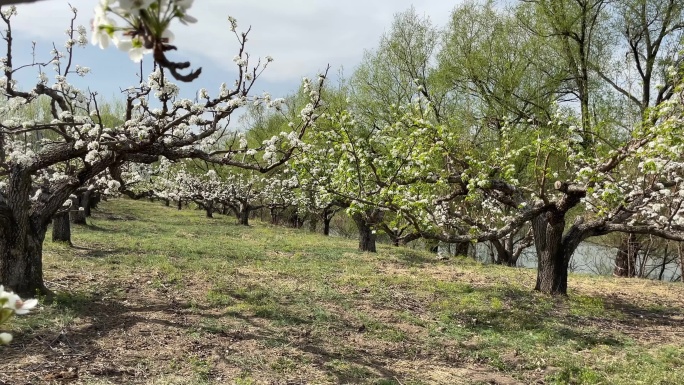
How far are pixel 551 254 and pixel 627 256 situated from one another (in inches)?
598

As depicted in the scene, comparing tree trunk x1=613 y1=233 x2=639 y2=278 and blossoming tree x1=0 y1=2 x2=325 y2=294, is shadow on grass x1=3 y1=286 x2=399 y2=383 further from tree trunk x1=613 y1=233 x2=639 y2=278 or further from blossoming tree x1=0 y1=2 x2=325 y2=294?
tree trunk x1=613 y1=233 x2=639 y2=278

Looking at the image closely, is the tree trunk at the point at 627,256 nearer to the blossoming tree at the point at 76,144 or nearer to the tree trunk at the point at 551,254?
the tree trunk at the point at 551,254

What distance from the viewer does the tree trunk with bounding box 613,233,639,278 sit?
2184 cm

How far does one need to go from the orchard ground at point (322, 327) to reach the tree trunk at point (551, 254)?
43 centimetres

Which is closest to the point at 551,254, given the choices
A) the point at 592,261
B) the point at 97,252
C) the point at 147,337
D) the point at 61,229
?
the point at 147,337

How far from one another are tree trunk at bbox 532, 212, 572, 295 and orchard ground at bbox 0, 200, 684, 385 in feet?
1.42

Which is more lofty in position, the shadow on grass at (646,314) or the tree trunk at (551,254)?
the tree trunk at (551,254)

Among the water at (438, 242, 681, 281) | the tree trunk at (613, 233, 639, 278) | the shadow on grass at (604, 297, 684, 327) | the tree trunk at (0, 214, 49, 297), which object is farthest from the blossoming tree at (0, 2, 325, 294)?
the water at (438, 242, 681, 281)

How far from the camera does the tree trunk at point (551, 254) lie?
11.2 meters

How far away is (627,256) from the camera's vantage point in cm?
2341

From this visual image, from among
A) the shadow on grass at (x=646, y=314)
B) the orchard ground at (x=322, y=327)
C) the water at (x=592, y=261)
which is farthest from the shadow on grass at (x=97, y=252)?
the water at (x=592, y=261)

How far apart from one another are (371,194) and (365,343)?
12.4 ft

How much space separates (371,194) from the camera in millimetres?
10531

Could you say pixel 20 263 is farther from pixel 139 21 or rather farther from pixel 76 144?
pixel 139 21
